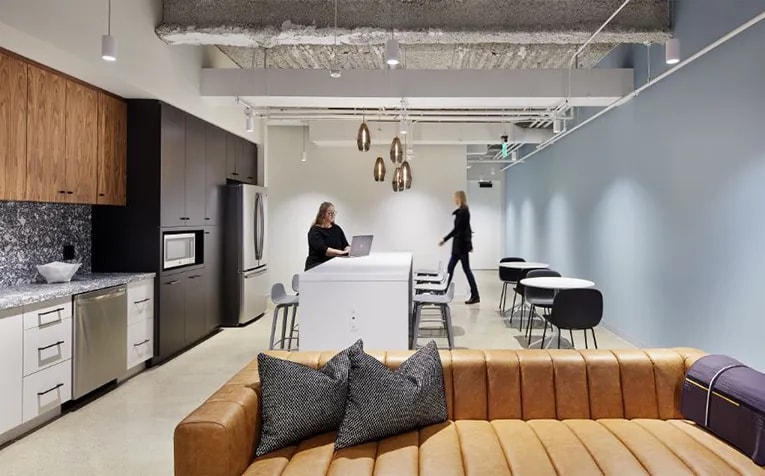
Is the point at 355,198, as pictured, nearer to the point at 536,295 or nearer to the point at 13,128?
the point at 536,295

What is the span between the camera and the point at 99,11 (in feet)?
12.9

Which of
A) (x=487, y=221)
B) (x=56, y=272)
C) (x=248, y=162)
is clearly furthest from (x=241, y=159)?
(x=487, y=221)

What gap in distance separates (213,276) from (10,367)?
3120mm

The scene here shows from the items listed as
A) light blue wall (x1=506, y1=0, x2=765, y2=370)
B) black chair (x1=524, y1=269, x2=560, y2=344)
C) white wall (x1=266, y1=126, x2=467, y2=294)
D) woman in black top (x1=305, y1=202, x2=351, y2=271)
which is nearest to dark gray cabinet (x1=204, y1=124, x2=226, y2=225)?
woman in black top (x1=305, y1=202, x2=351, y2=271)

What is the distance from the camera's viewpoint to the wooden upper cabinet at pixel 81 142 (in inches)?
157

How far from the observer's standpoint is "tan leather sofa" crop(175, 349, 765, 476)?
6.17ft

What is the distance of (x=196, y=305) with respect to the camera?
571 cm

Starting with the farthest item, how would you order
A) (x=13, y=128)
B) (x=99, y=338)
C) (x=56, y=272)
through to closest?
(x=99, y=338), (x=56, y=272), (x=13, y=128)

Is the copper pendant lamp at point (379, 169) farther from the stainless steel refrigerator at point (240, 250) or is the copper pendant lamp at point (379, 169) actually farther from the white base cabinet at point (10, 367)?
the white base cabinet at point (10, 367)

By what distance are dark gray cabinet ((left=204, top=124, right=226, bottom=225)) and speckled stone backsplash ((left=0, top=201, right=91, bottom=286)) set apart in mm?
1458

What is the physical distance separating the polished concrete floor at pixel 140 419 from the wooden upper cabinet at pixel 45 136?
5.39ft

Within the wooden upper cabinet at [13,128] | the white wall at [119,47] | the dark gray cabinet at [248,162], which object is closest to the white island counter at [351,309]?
the wooden upper cabinet at [13,128]

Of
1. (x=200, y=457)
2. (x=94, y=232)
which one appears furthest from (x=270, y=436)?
(x=94, y=232)

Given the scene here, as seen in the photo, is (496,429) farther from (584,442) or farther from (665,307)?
(665,307)
